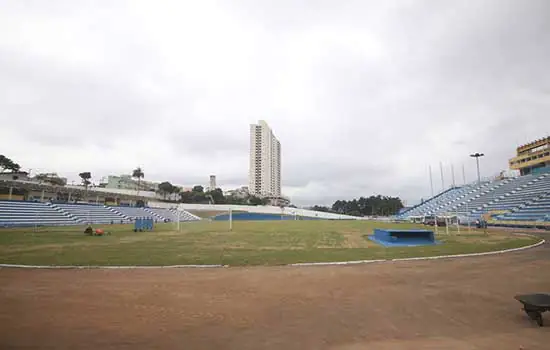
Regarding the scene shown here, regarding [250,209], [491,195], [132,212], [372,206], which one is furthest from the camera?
[372,206]

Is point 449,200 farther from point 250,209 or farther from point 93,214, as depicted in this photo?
point 93,214

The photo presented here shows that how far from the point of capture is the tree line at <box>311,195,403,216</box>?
14100 cm

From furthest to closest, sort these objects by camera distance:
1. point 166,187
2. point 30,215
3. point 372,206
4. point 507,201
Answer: point 372,206 → point 166,187 → point 507,201 → point 30,215

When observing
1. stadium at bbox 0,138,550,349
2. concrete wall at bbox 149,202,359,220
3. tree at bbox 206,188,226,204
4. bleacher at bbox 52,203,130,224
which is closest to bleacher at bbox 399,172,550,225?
stadium at bbox 0,138,550,349

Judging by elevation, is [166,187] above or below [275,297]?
above

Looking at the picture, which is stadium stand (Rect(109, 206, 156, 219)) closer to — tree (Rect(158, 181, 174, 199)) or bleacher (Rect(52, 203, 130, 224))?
bleacher (Rect(52, 203, 130, 224))

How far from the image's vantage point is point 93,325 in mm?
6102

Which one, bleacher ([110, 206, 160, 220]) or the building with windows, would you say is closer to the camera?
bleacher ([110, 206, 160, 220])

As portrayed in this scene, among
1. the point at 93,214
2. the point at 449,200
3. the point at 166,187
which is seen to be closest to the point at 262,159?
the point at 166,187

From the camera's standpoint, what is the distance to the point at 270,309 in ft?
23.4

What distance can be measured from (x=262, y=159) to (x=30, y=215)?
133 metres

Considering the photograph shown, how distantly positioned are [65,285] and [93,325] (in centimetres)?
422

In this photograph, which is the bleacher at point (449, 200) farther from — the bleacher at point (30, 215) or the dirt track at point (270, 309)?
the bleacher at point (30, 215)

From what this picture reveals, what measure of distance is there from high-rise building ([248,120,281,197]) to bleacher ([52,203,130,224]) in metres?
111
